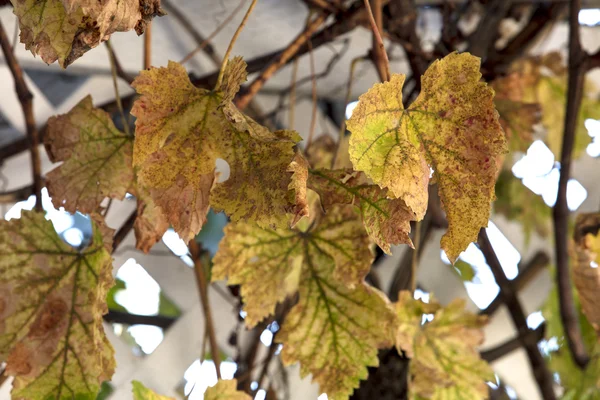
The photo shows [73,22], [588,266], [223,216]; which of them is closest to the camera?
[73,22]

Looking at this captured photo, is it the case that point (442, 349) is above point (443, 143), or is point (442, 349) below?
below

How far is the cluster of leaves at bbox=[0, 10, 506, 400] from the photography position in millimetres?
398

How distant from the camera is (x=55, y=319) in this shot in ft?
1.67

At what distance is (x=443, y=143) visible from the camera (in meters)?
0.42

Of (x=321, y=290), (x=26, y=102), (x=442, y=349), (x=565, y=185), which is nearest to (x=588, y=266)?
(x=565, y=185)

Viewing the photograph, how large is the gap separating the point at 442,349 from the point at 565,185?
26cm

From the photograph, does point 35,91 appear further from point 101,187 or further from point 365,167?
point 365,167

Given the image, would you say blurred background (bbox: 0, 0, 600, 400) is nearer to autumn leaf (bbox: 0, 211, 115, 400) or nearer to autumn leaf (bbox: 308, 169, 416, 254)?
autumn leaf (bbox: 0, 211, 115, 400)

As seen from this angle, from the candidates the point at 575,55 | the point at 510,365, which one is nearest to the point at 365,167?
the point at 575,55

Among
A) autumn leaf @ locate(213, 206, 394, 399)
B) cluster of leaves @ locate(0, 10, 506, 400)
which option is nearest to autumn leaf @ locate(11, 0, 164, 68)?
cluster of leaves @ locate(0, 10, 506, 400)

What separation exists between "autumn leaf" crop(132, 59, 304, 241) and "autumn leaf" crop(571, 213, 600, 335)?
1.70ft

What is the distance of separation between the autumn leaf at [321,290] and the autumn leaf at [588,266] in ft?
1.17

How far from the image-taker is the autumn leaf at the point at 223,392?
1.77 feet

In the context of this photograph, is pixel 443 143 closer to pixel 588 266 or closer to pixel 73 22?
pixel 73 22
